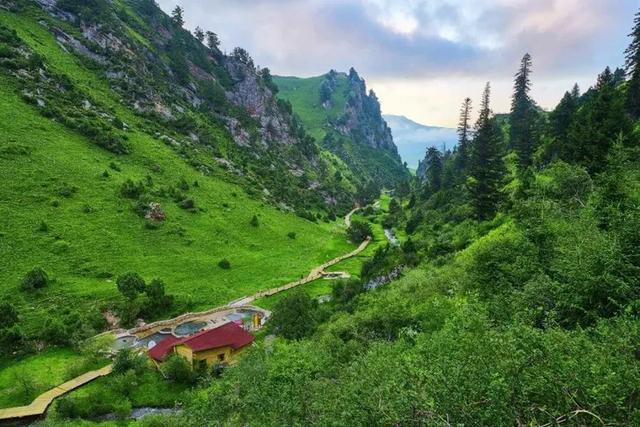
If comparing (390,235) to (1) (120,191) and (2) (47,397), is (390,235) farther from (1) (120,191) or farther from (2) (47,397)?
(2) (47,397)

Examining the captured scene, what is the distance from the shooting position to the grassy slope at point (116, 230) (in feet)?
213

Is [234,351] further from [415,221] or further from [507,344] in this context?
[415,221]

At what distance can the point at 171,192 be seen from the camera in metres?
96.0

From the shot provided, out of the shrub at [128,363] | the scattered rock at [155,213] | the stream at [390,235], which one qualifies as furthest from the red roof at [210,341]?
the stream at [390,235]

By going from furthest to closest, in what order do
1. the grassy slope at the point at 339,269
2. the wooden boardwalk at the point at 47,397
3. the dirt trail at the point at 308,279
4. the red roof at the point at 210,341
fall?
1. the grassy slope at the point at 339,269
2. the dirt trail at the point at 308,279
3. the red roof at the point at 210,341
4. the wooden boardwalk at the point at 47,397

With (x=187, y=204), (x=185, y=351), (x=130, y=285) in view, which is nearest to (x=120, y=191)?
(x=187, y=204)

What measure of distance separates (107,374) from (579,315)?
46.5 meters

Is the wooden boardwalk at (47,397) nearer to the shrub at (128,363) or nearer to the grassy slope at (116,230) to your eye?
the shrub at (128,363)

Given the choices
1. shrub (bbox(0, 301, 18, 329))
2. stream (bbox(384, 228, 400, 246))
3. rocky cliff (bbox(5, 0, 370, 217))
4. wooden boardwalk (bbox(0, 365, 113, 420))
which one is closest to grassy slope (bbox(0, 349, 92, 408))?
wooden boardwalk (bbox(0, 365, 113, 420))

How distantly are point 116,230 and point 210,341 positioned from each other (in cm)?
3893

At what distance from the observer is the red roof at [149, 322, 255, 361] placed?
48.7m

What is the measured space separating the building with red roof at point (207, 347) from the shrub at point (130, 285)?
447 inches

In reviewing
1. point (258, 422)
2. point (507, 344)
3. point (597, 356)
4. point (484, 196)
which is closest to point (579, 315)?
point (597, 356)

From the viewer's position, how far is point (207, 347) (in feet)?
159
